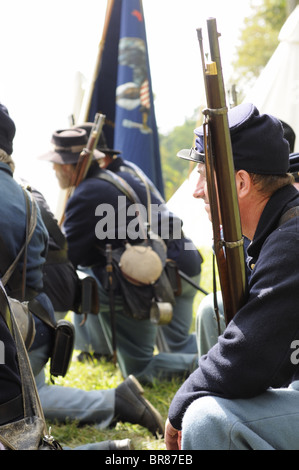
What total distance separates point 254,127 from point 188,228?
3338 millimetres

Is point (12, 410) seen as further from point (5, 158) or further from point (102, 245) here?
point (102, 245)

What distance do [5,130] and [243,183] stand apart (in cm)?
136

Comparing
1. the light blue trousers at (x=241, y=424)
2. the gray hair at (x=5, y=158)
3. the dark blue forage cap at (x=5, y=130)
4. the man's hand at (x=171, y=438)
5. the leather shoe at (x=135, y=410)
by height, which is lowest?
the leather shoe at (x=135, y=410)

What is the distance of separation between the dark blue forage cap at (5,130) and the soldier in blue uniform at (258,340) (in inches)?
46.6

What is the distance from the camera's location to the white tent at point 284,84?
5781mm

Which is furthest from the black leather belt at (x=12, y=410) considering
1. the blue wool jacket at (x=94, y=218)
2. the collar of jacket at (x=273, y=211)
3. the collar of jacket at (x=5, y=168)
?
the blue wool jacket at (x=94, y=218)

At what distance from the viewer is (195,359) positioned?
450cm

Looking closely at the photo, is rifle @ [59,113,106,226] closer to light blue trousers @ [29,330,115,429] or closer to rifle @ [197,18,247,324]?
light blue trousers @ [29,330,115,429]

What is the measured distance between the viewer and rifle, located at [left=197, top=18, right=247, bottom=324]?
6.50 ft

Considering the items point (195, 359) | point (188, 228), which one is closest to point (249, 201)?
point (195, 359)

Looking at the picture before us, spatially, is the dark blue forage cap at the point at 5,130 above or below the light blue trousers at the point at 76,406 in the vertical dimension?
above

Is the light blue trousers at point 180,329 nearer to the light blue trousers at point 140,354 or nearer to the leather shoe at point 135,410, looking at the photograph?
the light blue trousers at point 140,354

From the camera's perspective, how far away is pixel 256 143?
2.22m

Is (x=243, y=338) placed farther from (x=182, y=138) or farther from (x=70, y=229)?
(x=182, y=138)
